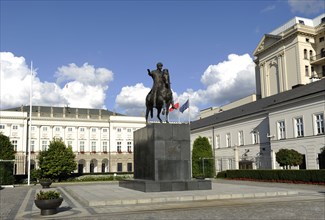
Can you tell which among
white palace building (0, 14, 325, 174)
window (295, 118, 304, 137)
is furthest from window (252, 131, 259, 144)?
window (295, 118, 304, 137)

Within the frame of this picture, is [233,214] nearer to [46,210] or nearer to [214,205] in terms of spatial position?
[214,205]

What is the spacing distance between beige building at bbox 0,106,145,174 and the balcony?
4593 centimetres

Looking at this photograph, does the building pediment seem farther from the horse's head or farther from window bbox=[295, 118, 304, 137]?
the horse's head

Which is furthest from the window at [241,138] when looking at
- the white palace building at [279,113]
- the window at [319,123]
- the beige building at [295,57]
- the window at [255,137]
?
the beige building at [295,57]

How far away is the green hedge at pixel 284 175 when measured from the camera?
2831cm

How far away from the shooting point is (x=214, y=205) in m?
14.2

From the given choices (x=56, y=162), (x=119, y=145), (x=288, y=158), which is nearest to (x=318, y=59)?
(x=288, y=158)

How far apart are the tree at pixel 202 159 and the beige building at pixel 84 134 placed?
4105cm

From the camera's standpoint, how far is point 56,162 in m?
46.2

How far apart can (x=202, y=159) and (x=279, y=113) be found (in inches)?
537

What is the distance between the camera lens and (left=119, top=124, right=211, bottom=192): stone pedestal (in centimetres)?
1856

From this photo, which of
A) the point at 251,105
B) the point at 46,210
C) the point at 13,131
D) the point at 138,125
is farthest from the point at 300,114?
the point at 13,131

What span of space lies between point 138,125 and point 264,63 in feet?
123

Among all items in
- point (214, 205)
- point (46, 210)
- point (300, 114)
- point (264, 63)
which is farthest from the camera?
point (264, 63)
